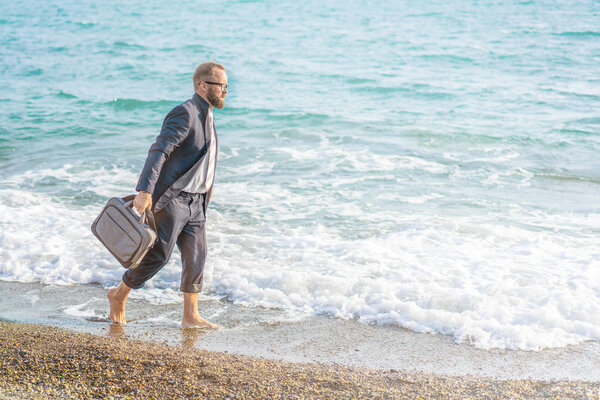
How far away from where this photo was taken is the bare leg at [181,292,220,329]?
4465mm

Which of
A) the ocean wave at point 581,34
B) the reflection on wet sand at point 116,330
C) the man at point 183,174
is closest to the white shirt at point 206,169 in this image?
the man at point 183,174

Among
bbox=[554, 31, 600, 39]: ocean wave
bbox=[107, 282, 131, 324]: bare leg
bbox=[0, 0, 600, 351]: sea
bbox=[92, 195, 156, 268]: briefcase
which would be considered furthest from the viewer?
bbox=[554, 31, 600, 39]: ocean wave

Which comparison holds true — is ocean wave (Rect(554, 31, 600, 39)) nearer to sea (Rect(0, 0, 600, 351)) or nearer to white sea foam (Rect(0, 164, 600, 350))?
sea (Rect(0, 0, 600, 351))

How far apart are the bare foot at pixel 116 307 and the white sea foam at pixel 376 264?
0.37m

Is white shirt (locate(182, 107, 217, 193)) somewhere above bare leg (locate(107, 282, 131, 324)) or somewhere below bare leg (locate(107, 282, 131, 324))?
above

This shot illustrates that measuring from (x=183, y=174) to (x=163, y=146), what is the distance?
24 centimetres

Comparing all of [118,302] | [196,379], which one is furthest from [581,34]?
[196,379]

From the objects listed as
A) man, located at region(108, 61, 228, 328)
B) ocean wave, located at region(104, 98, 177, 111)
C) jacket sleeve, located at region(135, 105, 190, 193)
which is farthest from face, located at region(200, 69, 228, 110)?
ocean wave, located at region(104, 98, 177, 111)

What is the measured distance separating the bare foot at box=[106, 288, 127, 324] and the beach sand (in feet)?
1.71

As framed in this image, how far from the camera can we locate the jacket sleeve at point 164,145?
3.71 metres

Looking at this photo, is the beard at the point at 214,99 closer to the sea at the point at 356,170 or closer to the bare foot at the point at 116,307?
the bare foot at the point at 116,307

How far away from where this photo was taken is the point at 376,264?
5.88 m

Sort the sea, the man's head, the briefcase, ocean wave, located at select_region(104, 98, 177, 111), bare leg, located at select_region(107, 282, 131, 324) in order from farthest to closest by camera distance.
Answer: ocean wave, located at select_region(104, 98, 177, 111) < the sea < bare leg, located at select_region(107, 282, 131, 324) < the man's head < the briefcase

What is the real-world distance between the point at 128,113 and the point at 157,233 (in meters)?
11.4
